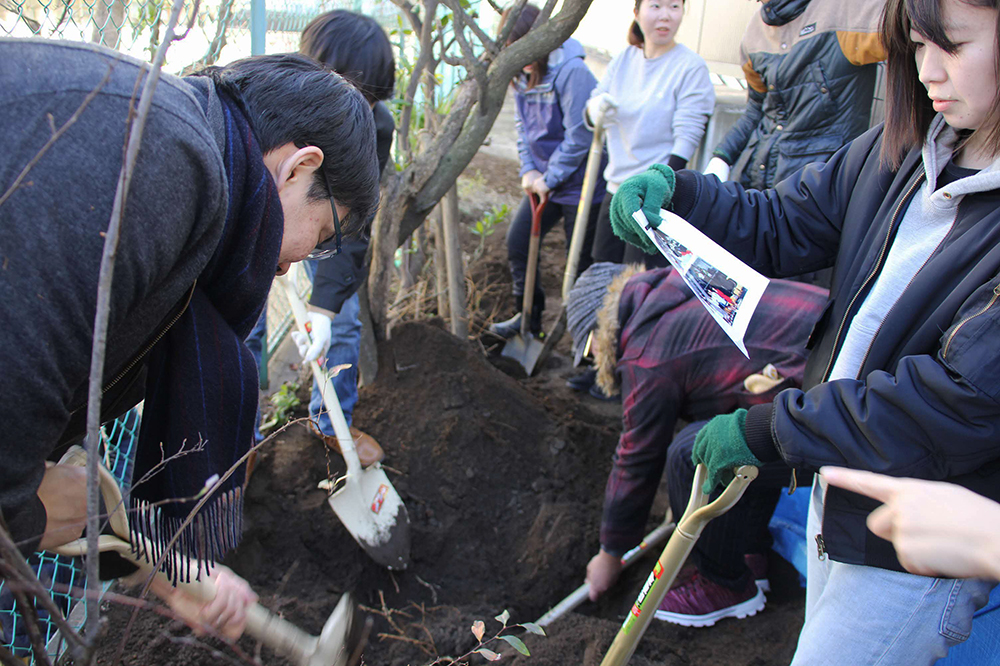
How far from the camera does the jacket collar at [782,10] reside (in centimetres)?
285

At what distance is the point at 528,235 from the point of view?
4.34m

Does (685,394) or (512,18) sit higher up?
(512,18)

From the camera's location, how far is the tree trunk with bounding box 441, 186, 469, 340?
348 centimetres

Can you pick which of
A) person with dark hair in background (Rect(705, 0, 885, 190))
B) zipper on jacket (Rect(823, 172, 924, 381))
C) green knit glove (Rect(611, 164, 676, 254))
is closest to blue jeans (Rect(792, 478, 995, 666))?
zipper on jacket (Rect(823, 172, 924, 381))

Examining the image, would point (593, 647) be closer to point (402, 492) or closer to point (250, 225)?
point (402, 492)

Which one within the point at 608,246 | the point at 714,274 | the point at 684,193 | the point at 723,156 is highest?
the point at 684,193

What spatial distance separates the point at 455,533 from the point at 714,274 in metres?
1.61

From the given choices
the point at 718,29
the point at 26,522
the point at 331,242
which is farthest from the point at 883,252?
the point at 718,29

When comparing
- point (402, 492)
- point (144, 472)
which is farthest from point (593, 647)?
point (144, 472)

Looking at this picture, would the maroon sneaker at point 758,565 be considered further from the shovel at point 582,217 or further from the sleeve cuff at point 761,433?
the shovel at point 582,217

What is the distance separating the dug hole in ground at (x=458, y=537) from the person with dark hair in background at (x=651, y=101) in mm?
1150

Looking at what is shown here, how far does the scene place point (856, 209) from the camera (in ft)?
4.90

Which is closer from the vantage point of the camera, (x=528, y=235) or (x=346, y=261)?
(x=346, y=261)

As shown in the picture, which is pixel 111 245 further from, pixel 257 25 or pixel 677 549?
pixel 257 25
